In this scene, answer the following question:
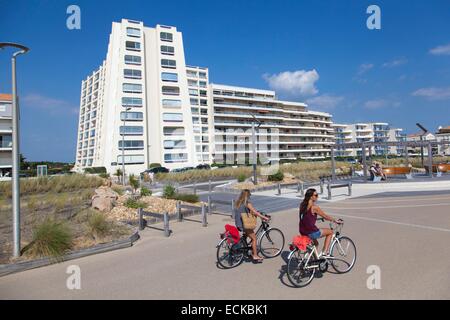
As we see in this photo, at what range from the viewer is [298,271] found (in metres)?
5.08

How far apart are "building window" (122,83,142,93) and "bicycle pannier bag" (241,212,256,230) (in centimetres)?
5379

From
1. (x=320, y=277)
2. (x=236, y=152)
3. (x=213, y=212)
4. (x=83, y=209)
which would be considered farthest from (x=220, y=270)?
(x=236, y=152)

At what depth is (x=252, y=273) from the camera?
575 cm

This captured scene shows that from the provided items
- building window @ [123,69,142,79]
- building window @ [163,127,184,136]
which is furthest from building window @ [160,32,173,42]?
building window @ [163,127,184,136]

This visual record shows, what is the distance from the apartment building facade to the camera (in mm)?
54562

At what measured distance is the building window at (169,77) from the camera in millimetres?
59312

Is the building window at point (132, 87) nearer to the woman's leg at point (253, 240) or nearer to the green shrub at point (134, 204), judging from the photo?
the green shrub at point (134, 204)

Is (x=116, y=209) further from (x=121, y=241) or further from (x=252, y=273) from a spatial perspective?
(x=252, y=273)

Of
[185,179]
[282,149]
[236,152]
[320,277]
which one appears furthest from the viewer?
[282,149]

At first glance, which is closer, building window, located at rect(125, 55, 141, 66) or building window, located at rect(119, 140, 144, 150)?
building window, located at rect(119, 140, 144, 150)

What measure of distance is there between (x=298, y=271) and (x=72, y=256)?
194 inches

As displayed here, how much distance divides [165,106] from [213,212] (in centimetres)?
4808

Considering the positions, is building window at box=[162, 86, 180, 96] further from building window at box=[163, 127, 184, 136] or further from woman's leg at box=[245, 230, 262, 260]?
woman's leg at box=[245, 230, 262, 260]

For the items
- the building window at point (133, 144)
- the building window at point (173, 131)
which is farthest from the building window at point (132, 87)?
the building window at point (133, 144)
